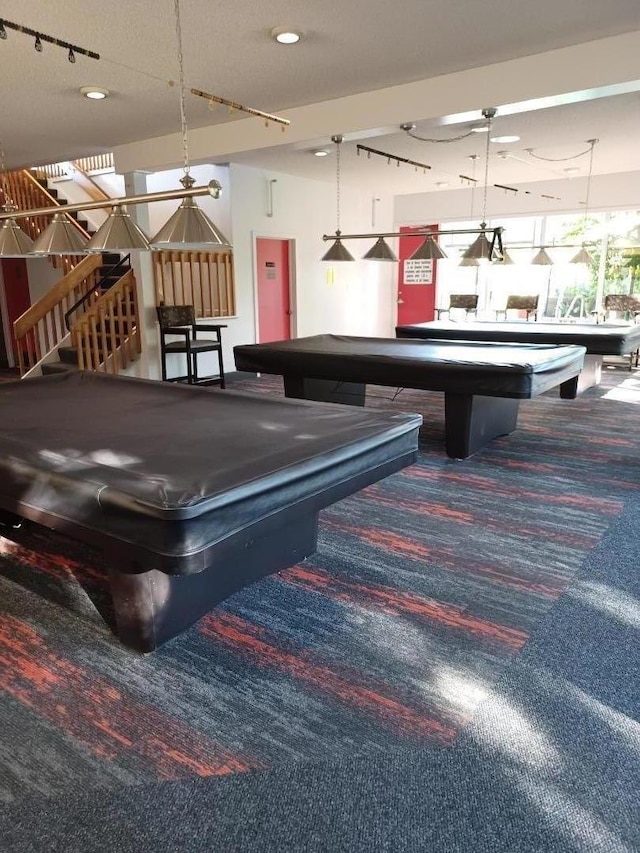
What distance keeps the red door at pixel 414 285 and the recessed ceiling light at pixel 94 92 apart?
23.2ft

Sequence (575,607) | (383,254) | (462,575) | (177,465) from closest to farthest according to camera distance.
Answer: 1. (177,465)
2. (575,607)
3. (462,575)
4. (383,254)

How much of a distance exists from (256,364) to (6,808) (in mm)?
4017

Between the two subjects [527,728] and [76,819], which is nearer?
[76,819]

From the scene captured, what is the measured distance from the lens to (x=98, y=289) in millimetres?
8305

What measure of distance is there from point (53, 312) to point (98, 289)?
39.4 inches

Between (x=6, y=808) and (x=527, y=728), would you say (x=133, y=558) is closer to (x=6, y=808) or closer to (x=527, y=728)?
(x=6, y=808)

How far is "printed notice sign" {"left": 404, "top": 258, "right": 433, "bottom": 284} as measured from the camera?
11430 mm

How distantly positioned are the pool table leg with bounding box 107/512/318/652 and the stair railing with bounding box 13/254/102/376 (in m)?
6.42

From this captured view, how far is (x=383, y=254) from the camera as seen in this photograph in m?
6.74


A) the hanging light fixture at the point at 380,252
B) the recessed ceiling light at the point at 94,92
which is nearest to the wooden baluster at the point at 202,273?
the hanging light fixture at the point at 380,252

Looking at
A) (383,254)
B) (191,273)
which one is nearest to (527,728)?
(383,254)

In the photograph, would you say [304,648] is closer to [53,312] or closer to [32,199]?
[53,312]

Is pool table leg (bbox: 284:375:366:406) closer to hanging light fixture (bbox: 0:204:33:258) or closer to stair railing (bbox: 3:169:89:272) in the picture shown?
hanging light fixture (bbox: 0:204:33:258)

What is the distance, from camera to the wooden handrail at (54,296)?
770 cm
